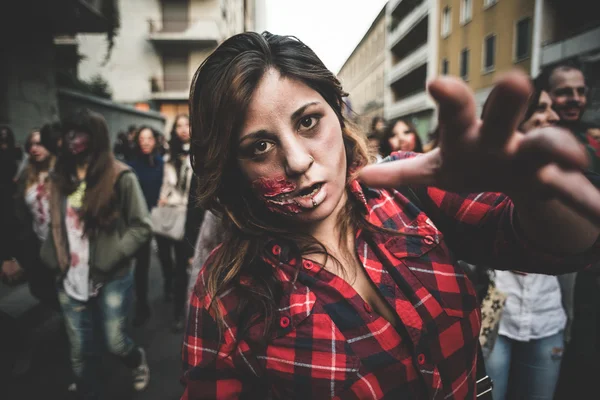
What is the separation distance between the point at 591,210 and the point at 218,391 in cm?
90

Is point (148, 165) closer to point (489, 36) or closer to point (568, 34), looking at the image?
point (489, 36)

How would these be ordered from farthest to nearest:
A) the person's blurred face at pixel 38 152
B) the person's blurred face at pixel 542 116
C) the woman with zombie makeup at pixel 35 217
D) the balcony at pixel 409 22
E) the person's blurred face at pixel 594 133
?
1. the balcony at pixel 409 22
2. the person's blurred face at pixel 38 152
3. the woman with zombie makeup at pixel 35 217
4. the person's blurred face at pixel 594 133
5. the person's blurred face at pixel 542 116

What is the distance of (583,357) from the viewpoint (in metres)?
2.17

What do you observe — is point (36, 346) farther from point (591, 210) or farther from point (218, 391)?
point (591, 210)

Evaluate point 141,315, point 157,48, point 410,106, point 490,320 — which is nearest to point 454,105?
point 490,320

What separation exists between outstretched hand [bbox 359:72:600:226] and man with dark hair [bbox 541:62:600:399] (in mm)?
1841

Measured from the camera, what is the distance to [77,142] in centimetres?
241

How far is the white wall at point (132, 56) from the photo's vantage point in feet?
70.0

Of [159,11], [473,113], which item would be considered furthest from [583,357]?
[159,11]

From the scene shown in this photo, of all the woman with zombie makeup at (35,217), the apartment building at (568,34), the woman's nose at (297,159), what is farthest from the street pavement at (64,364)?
the apartment building at (568,34)

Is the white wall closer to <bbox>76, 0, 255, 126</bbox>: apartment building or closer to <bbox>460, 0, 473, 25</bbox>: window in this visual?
<bbox>76, 0, 255, 126</bbox>: apartment building

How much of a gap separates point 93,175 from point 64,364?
1.92m

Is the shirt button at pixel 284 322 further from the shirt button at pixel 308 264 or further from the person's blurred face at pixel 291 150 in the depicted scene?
the person's blurred face at pixel 291 150

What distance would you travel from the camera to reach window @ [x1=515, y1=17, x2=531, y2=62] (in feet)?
28.5
